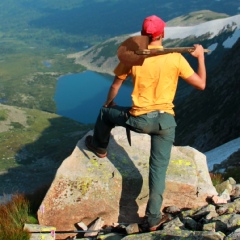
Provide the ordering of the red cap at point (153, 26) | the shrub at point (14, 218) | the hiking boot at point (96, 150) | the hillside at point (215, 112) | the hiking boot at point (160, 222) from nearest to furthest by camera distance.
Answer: the red cap at point (153, 26) → the shrub at point (14, 218) → the hiking boot at point (160, 222) → the hiking boot at point (96, 150) → the hillside at point (215, 112)

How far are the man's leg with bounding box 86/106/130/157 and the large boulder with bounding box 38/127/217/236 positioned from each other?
507 millimetres

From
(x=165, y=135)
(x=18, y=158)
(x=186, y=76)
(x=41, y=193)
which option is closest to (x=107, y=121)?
(x=165, y=135)

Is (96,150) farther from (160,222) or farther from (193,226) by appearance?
(193,226)

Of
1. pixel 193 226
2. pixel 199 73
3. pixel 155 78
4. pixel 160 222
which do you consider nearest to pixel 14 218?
pixel 160 222

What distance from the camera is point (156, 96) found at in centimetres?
964

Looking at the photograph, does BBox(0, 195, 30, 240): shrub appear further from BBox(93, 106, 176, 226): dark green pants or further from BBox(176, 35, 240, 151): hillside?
BBox(176, 35, 240, 151): hillside

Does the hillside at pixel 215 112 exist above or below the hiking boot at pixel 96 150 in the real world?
below

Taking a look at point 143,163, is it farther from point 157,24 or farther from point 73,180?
point 157,24

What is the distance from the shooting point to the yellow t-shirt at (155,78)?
9250 millimetres

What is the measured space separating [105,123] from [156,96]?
2139 mm

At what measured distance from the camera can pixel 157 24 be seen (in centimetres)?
909

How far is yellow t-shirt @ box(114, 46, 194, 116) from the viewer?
9250 millimetres

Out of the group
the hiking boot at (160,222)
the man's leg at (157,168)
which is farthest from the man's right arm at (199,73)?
the hiking boot at (160,222)

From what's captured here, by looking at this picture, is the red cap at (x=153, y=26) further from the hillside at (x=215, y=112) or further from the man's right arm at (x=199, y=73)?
the hillside at (x=215, y=112)
